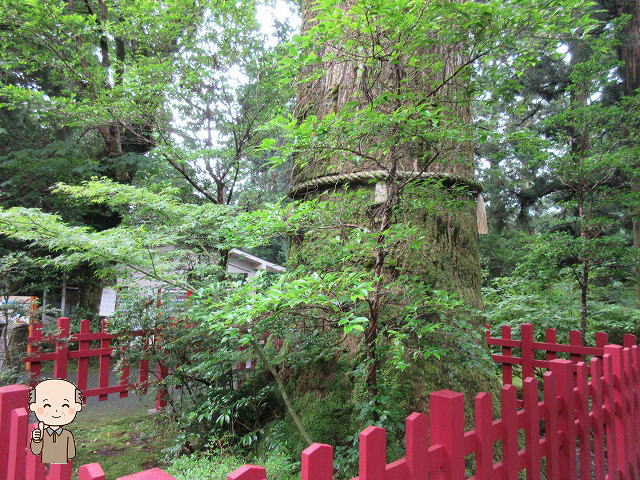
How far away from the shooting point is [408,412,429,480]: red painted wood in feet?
3.51

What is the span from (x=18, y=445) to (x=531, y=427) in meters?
1.88

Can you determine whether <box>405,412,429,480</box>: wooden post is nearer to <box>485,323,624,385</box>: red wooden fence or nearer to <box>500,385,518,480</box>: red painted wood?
<box>500,385,518,480</box>: red painted wood

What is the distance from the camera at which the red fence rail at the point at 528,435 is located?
0.98 m

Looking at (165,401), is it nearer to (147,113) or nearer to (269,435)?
(269,435)

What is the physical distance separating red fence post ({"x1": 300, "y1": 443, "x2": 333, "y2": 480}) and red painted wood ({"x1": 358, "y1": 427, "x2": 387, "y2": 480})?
0.28 ft

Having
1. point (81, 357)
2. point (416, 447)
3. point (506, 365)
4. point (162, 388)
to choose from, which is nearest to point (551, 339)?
point (506, 365)

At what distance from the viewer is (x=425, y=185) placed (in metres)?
1.86

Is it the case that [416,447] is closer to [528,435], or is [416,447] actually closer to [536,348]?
[528,435]

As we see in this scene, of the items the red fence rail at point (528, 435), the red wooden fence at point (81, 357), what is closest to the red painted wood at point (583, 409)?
the red fence rail at point (528, 435)

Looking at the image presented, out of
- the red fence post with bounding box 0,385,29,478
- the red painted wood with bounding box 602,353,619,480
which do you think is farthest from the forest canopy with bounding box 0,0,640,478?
the red fence post with bounding box 0,385,29,478

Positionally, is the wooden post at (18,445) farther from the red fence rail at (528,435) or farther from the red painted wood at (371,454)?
the red painted wood at (371,454)

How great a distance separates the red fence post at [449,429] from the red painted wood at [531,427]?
52 centimetres

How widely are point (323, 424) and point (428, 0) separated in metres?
2.23

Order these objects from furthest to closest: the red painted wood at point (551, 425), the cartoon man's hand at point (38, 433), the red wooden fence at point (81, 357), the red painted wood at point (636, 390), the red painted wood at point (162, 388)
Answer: the red wooden fence at point (81, 357) → the red painted wood at point (162, 388) → the red painted wood at point (636, 390) → the red painted wood at point (551, 425) → the cartoon man's hand at point (38, 433)
